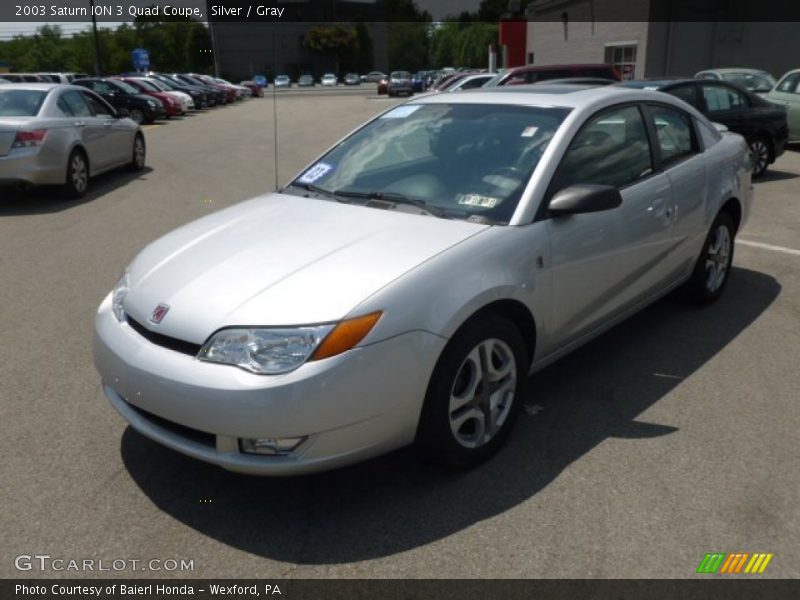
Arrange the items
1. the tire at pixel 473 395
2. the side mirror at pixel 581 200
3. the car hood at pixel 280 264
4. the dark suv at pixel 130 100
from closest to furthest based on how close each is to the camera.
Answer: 1. the car hood at pixel 280 264
2. the tire at pixel 473 395
3. the side mirror at pixel 581 200
4. the dark suv at pixel 130 100

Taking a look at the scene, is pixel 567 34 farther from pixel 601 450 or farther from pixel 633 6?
pixel 601 450

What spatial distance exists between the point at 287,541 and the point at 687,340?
3.16 metres

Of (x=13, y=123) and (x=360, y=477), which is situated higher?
(x=13, y=123)

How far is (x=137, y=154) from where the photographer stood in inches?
514

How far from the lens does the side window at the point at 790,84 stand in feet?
45.8

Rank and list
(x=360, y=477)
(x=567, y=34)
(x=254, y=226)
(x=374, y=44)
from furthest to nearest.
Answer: (x=374, y=44) < (x=567, y=34) < (x=254, y=226) < (x=360, y=477)

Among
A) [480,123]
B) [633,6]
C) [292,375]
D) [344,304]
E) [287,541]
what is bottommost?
[287,541]

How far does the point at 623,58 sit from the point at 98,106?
25049 mm

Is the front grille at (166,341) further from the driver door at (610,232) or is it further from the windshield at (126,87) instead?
the windshield at (126,87)

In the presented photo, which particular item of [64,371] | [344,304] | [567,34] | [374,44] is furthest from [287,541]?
[374,44]

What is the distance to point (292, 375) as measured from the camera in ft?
9.14

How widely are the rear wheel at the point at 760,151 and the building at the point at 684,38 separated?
682 inches

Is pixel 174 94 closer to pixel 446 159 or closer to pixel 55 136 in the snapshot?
pixel 55 136

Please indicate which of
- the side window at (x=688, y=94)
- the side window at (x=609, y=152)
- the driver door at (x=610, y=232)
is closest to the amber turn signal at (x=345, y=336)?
the driver door at (x=610, y=232)
